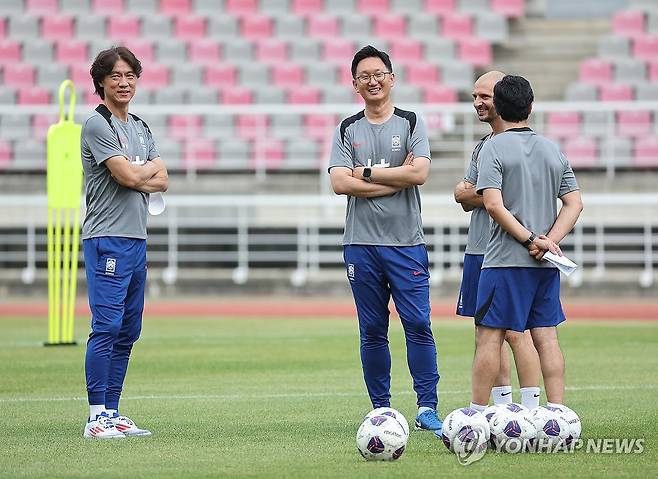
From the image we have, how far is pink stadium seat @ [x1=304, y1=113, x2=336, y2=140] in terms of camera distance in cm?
2395

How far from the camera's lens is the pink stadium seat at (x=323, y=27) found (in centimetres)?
2670

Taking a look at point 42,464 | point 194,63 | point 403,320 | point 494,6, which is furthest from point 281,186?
point 42,464

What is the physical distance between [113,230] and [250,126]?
15.7 meters

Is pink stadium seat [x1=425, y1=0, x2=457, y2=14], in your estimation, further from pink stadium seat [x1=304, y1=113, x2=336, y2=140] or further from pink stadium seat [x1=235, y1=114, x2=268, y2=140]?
pink stadium seat [x1=235, y1=114, x2=268, y2=140]

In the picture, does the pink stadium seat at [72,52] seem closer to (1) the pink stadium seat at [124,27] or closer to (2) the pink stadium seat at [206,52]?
(1) the pink stadium seat at [124,27]

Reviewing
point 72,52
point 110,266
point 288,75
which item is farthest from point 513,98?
point 72,52

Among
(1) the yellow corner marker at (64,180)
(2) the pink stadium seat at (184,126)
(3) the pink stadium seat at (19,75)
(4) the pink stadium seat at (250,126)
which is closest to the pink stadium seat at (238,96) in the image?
(2) the pink stadium seat at (184,126)

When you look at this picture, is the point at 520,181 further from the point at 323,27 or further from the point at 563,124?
the point at 323,27

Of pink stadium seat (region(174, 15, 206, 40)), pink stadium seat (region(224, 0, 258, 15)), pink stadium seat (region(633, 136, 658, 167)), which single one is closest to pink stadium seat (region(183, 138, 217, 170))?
pink stadium seat (region(174, 15, 206, 40))

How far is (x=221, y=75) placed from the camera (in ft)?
85.2

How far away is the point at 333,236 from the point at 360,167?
13686 millimetres

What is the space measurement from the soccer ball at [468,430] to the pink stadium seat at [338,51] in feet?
62.2

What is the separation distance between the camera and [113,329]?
339 inches

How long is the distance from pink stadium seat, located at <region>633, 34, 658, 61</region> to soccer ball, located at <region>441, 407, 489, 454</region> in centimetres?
1891
